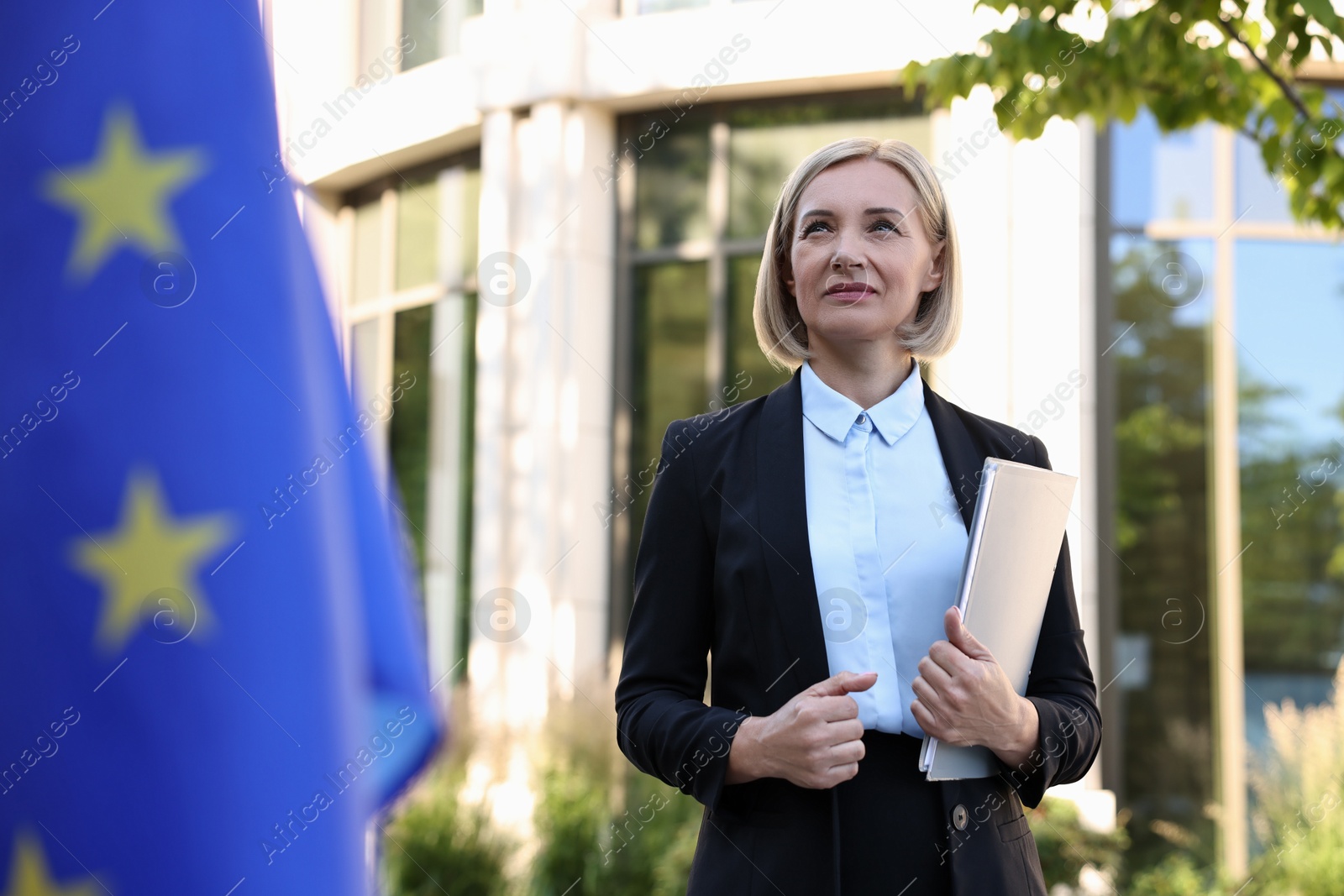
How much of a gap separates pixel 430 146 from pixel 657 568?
32.1 feet

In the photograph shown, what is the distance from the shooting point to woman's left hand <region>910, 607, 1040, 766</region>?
1843 millimetres

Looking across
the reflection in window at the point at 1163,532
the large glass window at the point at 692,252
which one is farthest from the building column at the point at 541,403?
the reflection in window at the point at 1163,532

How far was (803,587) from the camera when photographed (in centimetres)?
197

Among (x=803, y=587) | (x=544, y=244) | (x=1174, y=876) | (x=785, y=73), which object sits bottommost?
(x=1174, y=876)

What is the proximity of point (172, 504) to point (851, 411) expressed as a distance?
1077mm

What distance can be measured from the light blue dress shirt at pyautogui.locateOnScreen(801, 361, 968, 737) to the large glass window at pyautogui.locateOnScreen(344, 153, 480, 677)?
894 centimetres

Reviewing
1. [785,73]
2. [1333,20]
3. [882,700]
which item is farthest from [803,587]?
[785,73]

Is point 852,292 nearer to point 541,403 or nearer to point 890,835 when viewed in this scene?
point 890,835

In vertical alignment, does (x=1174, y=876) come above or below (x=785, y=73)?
below

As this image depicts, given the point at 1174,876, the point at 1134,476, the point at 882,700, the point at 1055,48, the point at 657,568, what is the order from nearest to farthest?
the point at 882,700 < the point at 657,568 < the point at 1055,48 < the point at 1174,876 < the point at 1134,476

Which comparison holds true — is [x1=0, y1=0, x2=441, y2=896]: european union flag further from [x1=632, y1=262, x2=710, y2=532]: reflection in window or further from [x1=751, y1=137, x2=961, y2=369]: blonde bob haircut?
[x1=632, y1=262, x2=710, y2=532]: reflection in window

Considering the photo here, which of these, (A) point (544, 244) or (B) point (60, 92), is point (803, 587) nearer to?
(B) point (60, 92)

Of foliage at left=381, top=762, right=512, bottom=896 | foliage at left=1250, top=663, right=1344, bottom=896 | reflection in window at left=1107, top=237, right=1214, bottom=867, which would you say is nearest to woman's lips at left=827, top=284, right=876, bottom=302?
foliage at left=381, top=762, right=512, bottom=896

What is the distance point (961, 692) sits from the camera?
6.04 ft
